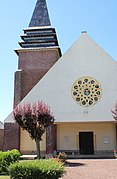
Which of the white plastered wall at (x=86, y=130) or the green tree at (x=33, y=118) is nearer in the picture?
the green tree at (x=33, y=118)

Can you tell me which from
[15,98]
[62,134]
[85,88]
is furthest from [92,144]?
[15,98]

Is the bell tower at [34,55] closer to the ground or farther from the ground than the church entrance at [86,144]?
farther from the ground

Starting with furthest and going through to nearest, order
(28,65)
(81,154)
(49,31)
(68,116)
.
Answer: (49,31) < (28,65) < (81,154) < (68,116)

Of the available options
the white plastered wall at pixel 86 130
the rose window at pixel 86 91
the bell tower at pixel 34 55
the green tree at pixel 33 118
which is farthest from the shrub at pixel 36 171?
the bell tower at pixel 34 55

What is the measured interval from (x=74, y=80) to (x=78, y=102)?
83.2 inches

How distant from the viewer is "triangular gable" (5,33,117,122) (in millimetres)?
22938

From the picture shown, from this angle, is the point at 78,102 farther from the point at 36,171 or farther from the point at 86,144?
the point at 36,171

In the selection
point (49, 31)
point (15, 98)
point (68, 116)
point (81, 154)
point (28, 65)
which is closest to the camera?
point (68, 116)

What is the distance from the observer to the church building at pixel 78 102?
906 inches

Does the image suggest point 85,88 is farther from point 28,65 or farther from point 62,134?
point 28,65

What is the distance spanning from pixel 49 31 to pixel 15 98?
10227 mm

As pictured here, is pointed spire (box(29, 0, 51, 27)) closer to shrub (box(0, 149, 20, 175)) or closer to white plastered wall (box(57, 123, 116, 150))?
white plastered wall (box(57, 123, 116, 150))

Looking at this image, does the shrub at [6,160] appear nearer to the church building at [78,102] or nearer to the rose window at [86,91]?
the church building at [78,102]

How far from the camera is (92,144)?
25.1 m
